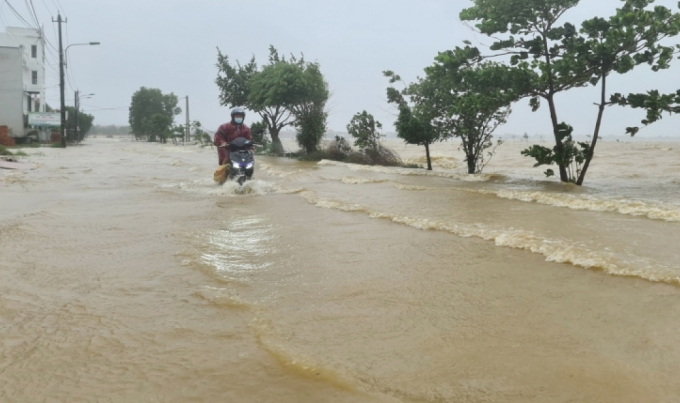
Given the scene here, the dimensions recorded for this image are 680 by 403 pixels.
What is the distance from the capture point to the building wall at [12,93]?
44.0 m

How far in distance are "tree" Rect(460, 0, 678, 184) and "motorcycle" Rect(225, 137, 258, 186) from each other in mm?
5812

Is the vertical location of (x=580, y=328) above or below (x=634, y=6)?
below

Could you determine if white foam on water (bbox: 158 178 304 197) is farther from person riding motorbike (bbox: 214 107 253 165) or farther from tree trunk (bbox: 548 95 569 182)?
tree trunk (bbox: 548 95 569 182)

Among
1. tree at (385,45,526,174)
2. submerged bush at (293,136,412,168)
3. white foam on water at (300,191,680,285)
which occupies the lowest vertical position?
white foam on water at (300,191,680,285)

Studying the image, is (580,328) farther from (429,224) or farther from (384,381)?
(429,224)

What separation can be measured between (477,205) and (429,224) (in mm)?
2141

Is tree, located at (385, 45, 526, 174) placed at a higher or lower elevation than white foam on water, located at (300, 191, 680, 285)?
higher

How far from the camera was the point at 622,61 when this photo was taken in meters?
10.8

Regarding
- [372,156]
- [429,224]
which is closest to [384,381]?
[429,224]

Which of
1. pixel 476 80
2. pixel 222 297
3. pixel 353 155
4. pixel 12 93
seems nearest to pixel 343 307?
pixel 222 297

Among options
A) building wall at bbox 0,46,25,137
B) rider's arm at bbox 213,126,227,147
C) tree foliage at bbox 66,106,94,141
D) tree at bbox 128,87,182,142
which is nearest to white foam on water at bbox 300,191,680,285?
rider's arm at bbox 213,126,227,147

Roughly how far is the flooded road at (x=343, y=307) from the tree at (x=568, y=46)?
15.2 feet

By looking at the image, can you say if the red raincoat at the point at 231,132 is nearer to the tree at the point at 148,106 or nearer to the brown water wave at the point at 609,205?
the brown water wave at the point at 609,205

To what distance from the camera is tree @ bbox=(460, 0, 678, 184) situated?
1029 centimetres
